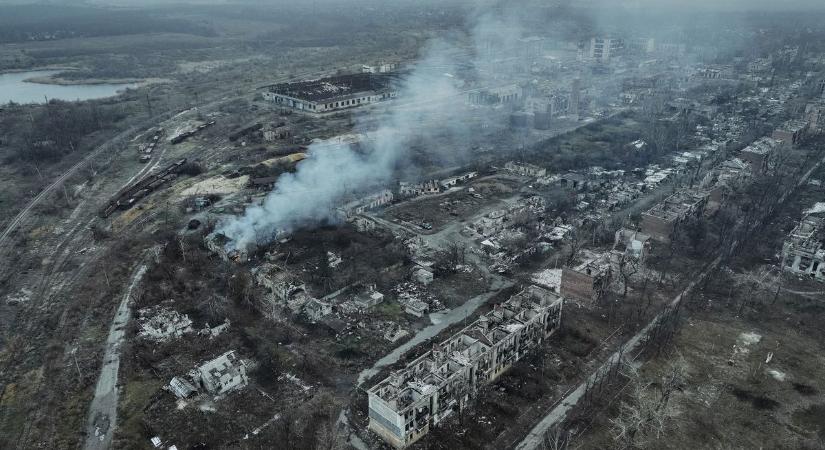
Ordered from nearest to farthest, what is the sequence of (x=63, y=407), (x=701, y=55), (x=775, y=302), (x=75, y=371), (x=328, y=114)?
(x=63, y=407), (x=75, y=371), (x=775, y=302), (x=328, y=114), (x=701, y=55)

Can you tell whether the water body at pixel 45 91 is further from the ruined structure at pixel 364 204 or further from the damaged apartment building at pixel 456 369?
the damaged apartment building at pixel 456 369

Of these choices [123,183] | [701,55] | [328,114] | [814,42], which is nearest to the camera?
[123,183]

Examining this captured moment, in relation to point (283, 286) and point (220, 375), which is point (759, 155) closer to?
point (283, 286)

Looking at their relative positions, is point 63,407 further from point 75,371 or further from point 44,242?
point 44,242

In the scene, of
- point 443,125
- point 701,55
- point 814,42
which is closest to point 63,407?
point 443,125

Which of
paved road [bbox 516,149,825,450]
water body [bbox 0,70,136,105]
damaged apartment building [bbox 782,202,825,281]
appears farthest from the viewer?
water body [bbox 0,70,136,105]

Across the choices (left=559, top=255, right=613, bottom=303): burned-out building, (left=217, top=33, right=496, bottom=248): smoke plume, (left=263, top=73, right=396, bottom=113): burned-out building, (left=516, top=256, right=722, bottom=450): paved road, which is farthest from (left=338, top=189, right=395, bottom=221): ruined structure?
(left=263, top=73, right=396, bottom=113): burned-out building

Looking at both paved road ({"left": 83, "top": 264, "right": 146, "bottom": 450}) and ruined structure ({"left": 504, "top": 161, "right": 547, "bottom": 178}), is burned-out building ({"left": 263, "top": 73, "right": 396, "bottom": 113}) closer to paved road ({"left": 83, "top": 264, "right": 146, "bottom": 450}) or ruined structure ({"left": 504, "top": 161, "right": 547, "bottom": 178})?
ruined structure ({"left": 504, "top": 161, "right": 547, "bottom": 178})

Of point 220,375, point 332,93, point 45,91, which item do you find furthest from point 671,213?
point 45,91
